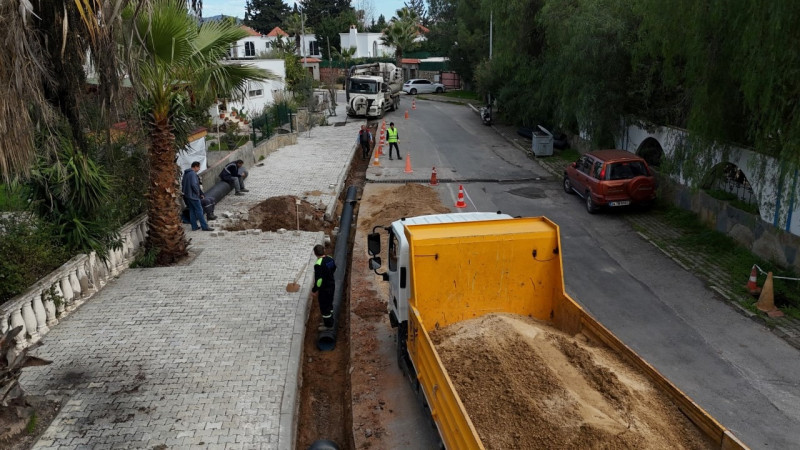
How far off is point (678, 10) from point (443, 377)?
1057 centimetres

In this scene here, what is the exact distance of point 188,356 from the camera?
877cm

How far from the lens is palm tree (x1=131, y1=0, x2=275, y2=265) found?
34.5ft

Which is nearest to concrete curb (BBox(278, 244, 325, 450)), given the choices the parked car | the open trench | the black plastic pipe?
the open trench

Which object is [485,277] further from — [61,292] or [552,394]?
[61,292]

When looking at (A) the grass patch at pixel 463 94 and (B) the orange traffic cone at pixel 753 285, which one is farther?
(A) the grass patch at pixel 463 94

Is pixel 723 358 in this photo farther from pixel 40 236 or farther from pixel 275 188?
pixel 275 188

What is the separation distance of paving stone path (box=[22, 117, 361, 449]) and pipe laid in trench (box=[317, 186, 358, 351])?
472mm

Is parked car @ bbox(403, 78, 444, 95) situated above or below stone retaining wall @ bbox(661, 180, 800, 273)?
above

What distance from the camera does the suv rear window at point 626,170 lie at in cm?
1620

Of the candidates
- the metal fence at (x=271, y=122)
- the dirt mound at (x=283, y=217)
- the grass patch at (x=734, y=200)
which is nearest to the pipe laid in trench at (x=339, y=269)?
the dirt mound at (x=283, y=217)

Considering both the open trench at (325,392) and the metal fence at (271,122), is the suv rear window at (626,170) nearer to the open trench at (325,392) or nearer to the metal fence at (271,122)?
the open trench at (325,392)

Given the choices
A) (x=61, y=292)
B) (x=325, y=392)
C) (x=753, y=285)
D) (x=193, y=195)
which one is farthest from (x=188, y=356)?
(x=753, y=285)

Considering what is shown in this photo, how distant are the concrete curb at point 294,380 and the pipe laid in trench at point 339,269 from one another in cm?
41

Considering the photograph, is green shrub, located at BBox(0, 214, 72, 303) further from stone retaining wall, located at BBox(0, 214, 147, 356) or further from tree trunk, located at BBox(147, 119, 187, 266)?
tree trunk, located at BBox(147, 119, 187, 266)
